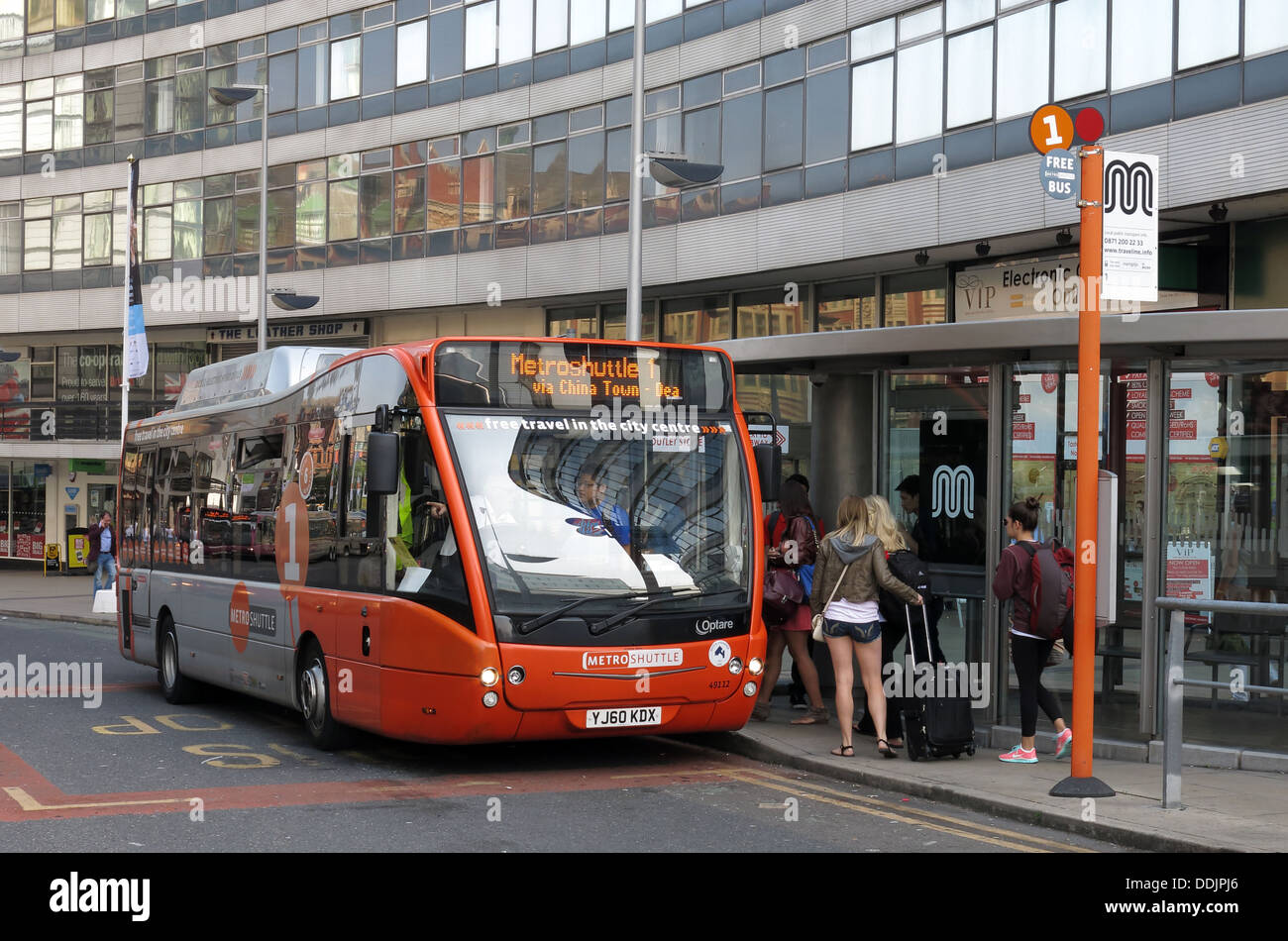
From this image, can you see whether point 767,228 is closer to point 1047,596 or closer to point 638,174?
point 638,174

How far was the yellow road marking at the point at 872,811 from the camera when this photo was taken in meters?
7.88

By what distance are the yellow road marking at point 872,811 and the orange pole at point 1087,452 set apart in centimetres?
104

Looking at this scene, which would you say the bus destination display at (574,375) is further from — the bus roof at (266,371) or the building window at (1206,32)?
the building window at (1206,32)

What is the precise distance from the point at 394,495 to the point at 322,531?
1.37 metres

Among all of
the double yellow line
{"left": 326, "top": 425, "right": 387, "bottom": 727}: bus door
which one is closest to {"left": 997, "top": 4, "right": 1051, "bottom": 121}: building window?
{"left": 326, "top": 425, "right": 387, "bottom": 727}: bus door

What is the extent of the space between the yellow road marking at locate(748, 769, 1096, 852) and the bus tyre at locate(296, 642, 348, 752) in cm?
298

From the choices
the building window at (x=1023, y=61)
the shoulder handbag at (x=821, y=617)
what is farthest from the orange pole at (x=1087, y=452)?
the building window at (x=1023, y=61)

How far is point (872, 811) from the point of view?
28.8 feet

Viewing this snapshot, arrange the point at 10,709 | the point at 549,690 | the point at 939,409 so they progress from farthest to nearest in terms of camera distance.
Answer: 1. the point at 10,709
2. the point at 939,409
3. the point at 549,690

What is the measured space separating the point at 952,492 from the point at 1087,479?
2968 millimetres

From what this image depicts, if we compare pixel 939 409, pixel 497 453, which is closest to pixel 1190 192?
pixel 939 409

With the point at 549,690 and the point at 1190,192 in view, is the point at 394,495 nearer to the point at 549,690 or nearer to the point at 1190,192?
the point at 549,690

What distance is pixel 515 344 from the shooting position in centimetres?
1027

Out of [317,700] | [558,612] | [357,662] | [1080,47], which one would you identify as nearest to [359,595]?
[357,662]
